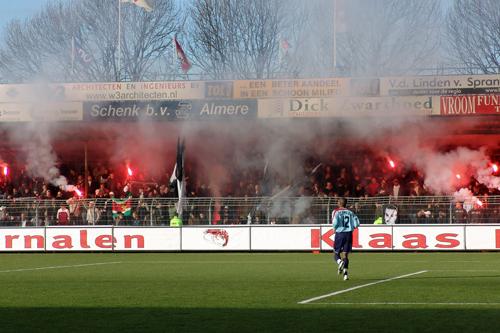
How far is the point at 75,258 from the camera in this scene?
28.5 meters

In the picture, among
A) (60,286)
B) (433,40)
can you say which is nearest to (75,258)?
(60,286)

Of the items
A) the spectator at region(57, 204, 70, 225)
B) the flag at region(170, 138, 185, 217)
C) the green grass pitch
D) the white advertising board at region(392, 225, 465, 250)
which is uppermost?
Result: the flag at region(170, 138, 185, 217)

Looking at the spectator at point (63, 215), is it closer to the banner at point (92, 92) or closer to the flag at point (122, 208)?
the flag at point (122, 208)

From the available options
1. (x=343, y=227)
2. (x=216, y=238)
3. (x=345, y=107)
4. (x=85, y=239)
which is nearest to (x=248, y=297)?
(x=343, y=227)

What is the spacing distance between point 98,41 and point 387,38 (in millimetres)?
19363

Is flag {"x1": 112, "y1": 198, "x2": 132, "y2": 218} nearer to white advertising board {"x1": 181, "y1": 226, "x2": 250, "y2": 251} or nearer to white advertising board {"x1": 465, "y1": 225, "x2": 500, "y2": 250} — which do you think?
white advertising board {"x1": 181, "y1": 226, "x2": 250, "y2": 251}

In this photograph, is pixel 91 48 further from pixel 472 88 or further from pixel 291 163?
pixel 472 88

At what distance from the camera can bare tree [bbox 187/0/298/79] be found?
4938cm

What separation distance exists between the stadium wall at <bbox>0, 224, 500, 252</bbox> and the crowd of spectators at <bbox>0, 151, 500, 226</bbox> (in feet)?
1.06

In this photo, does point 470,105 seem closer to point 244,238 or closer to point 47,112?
point 244,238

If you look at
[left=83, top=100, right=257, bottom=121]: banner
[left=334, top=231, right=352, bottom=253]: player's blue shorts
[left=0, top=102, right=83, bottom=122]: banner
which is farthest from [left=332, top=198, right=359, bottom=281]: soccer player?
[left=0, top=102, right=83, bottom=122]: banner

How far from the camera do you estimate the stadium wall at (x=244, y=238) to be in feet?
99.3

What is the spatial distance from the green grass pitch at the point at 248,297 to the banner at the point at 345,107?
1212 cm

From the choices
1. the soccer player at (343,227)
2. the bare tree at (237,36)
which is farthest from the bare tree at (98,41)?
the soccer player at (343,227)
